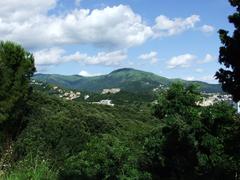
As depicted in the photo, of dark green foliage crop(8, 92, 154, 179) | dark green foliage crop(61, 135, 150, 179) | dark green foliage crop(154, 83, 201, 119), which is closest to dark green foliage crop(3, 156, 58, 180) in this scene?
dark green foliage crop(8, 92, 154, 179)

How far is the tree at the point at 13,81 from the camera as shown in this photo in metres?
42.0

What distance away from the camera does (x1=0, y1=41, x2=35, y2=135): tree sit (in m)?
42.0

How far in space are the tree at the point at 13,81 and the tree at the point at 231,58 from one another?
30.7 metres

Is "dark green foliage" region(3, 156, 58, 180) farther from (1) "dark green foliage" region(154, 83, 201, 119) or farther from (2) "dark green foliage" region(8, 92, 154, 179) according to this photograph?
(1) "dark green foliage" region(154, 83, 201, 119)

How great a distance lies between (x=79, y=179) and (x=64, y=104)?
9323 centimetres

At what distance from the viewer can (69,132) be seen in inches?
2104

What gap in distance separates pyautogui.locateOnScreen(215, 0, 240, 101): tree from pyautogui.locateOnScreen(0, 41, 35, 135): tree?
101 feet

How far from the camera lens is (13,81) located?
146 feet

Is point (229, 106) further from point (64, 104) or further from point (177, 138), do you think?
point (64, 104)

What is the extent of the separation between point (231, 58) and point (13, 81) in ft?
115

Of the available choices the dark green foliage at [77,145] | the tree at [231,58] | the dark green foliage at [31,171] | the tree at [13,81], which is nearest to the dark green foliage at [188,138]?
the dark green foliage at [77,145]

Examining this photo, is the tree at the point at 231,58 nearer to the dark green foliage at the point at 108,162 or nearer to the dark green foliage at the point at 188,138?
the dark green foliage at the point at 108,162

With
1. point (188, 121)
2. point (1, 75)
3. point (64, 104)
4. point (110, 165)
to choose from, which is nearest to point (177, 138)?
point (188, 121)

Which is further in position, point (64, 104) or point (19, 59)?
point (64, 104)
